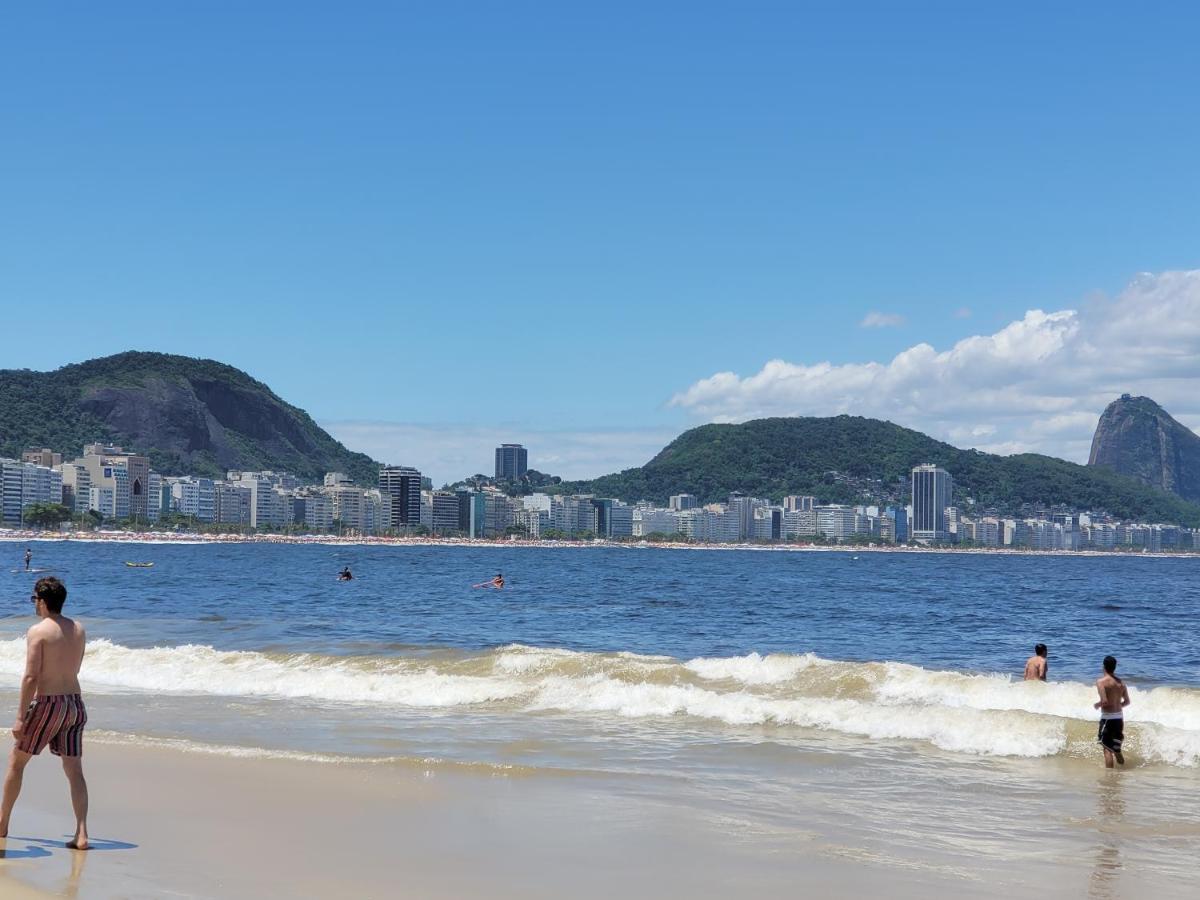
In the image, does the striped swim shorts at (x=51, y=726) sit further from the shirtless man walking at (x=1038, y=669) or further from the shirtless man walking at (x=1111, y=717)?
the shirtless man walking at (x=1038, y=669)

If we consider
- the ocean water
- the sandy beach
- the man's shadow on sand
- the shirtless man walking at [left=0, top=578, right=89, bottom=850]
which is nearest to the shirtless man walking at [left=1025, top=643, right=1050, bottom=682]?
the ocean water

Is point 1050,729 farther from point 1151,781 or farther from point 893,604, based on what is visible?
point 893,604

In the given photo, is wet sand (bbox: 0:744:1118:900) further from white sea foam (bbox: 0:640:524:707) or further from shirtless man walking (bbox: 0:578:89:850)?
white sea foam (bbox: 0:640:524:707)

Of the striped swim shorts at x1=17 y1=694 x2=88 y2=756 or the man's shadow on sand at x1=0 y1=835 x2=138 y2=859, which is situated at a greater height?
the striped swim shorts at x1=17 y1=694 x2=88 y2=756

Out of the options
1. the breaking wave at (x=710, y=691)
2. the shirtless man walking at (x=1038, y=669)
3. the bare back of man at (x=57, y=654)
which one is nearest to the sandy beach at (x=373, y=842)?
the bare back of man at (x=57, y=654)

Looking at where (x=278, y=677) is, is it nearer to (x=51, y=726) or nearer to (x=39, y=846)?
(x=39, y=846)

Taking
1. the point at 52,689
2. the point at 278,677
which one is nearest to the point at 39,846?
the point at 52,689
